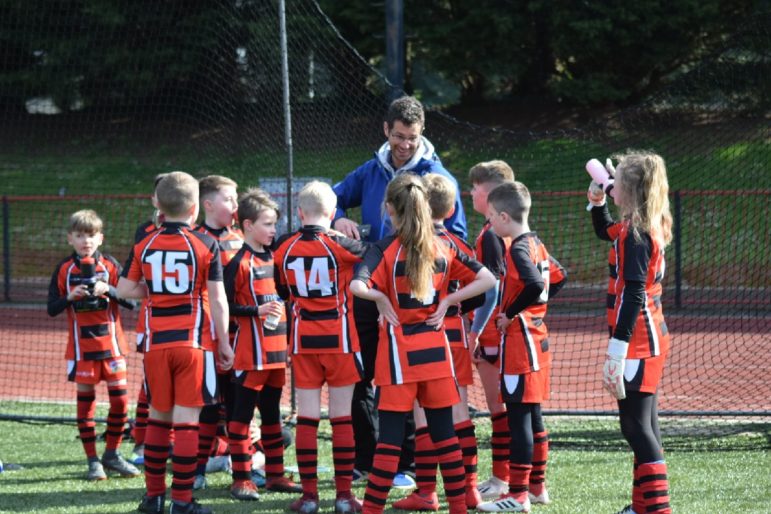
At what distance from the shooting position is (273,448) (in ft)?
18.5

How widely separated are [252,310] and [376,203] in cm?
98

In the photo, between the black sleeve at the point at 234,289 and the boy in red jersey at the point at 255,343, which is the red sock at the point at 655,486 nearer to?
the boy in red jersey at the point at 255,343

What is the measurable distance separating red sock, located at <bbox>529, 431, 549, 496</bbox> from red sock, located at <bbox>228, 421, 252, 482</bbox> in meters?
1.63

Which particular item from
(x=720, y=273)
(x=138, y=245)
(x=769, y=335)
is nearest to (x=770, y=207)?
(x=720, y=273)

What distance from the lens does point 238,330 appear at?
18.3ft

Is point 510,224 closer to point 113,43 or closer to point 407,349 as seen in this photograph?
point 407,349

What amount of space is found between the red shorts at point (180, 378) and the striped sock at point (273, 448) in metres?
0.66

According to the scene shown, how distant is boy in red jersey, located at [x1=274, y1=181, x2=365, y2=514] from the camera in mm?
5109

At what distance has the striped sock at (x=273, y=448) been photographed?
5629 mm

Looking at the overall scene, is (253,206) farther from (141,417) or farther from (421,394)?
(141,417)

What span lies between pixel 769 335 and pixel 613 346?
24.4 ft

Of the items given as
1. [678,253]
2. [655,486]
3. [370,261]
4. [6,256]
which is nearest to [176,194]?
[370,261]

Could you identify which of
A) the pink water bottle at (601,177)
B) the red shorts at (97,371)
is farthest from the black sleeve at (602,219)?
the red shorts at (97,371)

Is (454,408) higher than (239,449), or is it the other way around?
(454,408)
